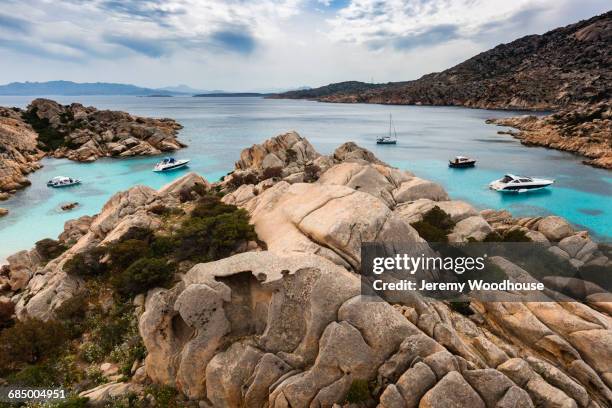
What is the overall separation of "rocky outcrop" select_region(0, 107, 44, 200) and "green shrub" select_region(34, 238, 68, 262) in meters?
34.4

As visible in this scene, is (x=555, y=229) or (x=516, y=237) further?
(x=555, y=229)

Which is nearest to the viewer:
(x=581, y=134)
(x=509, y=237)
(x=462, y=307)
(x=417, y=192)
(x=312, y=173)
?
(x=462, y=307)

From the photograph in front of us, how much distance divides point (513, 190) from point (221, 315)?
5389 cm

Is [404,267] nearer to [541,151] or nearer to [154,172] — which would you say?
[154,172]

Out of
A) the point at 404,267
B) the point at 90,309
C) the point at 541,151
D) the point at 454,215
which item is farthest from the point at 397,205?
the point at 541,151

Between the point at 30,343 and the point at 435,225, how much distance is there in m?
23.4

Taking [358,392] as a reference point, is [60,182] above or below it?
below

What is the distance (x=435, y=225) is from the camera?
77.6ft

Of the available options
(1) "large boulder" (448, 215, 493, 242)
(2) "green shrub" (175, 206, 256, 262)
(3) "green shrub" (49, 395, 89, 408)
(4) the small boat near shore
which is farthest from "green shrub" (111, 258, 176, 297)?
(4) the small boat near shore

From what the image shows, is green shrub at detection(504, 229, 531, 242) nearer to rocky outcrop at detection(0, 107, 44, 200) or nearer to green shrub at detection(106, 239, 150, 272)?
green shrub at detection(106, 239, 150, 272)

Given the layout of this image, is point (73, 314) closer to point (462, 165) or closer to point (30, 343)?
point (30, 343)

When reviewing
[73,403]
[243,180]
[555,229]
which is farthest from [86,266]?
[555,229]

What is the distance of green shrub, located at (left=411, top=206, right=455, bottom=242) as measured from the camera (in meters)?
21.4

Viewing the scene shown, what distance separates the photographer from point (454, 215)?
25125 millimetres
